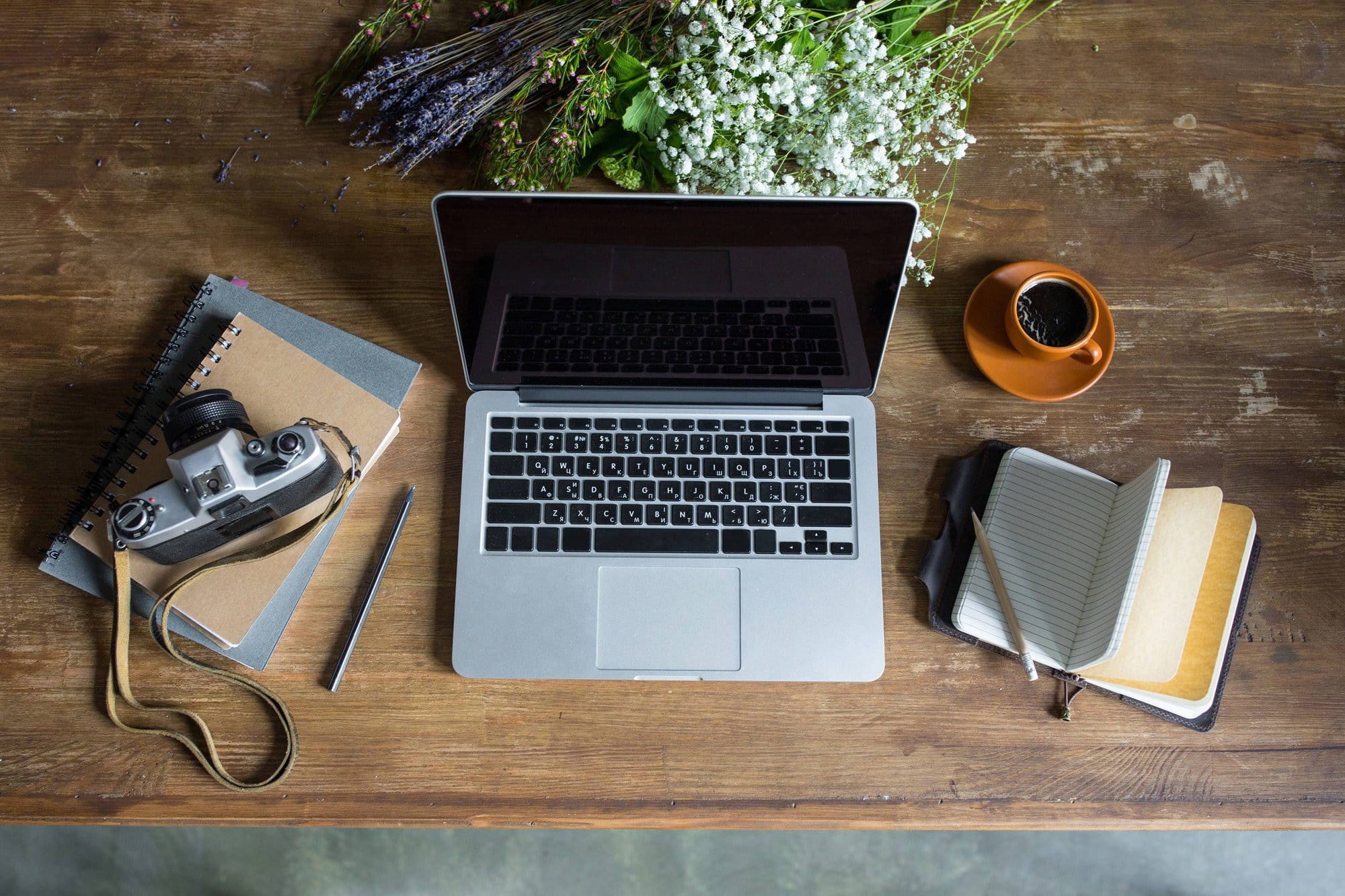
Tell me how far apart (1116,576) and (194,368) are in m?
0.97

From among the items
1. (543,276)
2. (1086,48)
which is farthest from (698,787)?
(1086,48)

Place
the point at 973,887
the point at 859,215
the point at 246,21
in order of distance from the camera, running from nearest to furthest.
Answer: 1. the point at 859,215
2. the point at 246,21
3. the point at 973,887

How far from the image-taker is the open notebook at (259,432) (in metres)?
0.81

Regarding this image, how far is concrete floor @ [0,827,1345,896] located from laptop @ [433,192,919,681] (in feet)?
3.12

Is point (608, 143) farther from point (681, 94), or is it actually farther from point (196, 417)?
point (196, 417)

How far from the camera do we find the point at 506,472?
85 cm

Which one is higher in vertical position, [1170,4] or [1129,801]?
[1170,4]

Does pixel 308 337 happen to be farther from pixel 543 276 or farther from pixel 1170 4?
pixel 1170 4

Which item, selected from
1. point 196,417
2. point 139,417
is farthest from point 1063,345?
point 139,417

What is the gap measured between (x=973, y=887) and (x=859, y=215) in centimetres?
149

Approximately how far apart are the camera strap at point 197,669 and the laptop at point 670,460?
0.17 metres

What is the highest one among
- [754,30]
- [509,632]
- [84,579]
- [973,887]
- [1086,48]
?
[754,30]

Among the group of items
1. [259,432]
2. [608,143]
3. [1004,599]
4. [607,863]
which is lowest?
[607,863]

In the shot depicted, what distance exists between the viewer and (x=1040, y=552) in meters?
0.84
